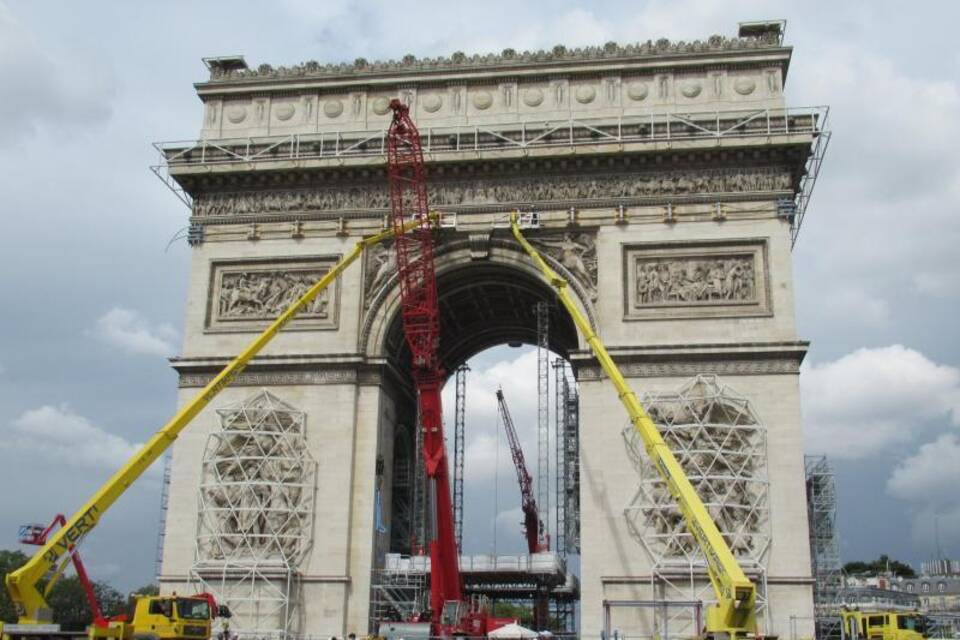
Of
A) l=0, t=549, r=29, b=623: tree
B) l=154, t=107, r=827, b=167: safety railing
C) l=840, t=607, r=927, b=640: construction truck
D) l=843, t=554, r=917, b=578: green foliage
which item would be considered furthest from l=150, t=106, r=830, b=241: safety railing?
l=843, t=554, r=917, b=578: green foliage

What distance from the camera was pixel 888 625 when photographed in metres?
27.2

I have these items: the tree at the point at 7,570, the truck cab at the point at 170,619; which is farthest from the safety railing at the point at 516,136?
the tree at the point at 7,570

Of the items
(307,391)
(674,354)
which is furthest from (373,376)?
(674,354)

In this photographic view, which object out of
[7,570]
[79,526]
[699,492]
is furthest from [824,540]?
[7,570]

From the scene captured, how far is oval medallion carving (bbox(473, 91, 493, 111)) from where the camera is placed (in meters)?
36.4

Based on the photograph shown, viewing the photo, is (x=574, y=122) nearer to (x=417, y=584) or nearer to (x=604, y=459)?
(x=604, y=459)

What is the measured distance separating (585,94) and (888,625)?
1894 centimetres

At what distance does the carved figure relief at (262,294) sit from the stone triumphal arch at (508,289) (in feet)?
0.26

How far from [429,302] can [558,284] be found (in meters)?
4.04

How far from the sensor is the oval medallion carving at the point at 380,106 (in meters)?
36.8

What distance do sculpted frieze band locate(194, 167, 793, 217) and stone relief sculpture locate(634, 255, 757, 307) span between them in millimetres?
2348

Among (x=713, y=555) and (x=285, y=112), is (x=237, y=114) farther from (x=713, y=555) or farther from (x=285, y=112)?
(x=713, y=555)

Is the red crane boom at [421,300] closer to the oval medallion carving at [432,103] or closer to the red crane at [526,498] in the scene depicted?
the oval medallion carving at [432,103]

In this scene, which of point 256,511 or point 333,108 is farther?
point 333,108
